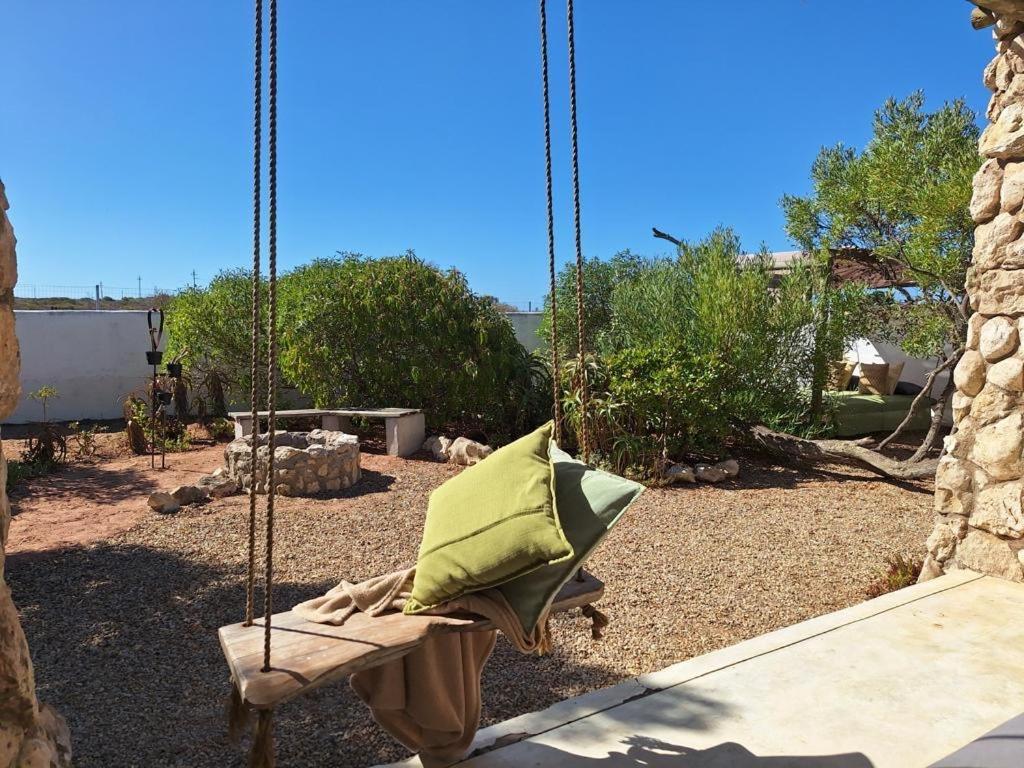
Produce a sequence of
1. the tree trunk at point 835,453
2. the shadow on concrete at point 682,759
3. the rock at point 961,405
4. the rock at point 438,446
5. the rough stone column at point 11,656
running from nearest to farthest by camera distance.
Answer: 1. the rough stone column at point 11,656
2. the shadow on concrete at point 682,759
3. the rock at point 961,405
4. the tree trunk at point 835,453
5. the rock at point 438,446

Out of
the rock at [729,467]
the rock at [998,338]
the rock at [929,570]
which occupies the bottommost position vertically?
the rock at [929,570]

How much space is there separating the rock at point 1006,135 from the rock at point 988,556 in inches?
71.5

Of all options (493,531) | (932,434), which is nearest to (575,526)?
(493,531)

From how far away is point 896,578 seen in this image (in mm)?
3883

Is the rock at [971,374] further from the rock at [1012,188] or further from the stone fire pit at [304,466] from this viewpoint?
the stone fire pit at [304,466]

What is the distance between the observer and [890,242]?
25.0 ft

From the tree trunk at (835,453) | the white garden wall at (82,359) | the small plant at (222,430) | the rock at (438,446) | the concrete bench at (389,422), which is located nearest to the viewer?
the tree trunk at (835,453)

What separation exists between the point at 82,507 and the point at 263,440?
1.50m

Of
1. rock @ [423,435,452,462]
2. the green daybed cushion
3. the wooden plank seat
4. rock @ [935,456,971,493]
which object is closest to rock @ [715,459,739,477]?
the green daybed cushion

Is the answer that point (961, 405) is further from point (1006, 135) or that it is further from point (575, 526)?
point (575, 526)

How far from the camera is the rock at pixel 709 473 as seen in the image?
6664 millimetres

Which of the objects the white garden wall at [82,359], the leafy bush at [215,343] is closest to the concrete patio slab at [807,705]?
the leafy bush at [215,343]

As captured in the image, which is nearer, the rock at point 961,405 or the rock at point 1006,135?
the rock at point 1006,135

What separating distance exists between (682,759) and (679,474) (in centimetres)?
468
